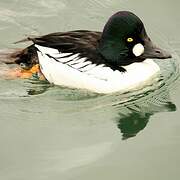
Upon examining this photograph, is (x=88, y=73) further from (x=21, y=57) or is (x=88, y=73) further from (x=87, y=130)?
(x=21, y=57)

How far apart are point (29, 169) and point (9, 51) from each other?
2.12 m

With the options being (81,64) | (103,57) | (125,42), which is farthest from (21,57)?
(125,42)

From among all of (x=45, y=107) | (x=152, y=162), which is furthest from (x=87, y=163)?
(x=45, y=107)

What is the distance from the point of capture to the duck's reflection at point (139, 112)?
6.12 meters

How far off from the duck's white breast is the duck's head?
5.2 inches

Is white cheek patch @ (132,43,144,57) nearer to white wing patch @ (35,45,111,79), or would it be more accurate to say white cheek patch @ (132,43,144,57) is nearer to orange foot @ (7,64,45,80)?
white wing patch @ (35,45,111,79)

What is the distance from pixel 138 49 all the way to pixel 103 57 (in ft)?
1.22

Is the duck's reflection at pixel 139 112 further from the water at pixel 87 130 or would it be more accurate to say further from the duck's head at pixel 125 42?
the duck's head at pixel 125 42

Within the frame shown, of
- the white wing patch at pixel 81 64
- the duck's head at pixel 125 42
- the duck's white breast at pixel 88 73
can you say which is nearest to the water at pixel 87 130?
the duck's white breast at pixel 88 73

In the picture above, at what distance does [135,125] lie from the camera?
244 inches

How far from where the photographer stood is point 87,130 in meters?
6.01

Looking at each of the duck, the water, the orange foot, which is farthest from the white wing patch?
the orange foot

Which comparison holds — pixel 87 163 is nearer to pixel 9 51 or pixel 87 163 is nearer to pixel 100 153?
pixel 100 153

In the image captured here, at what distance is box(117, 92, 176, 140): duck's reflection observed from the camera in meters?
6.12
